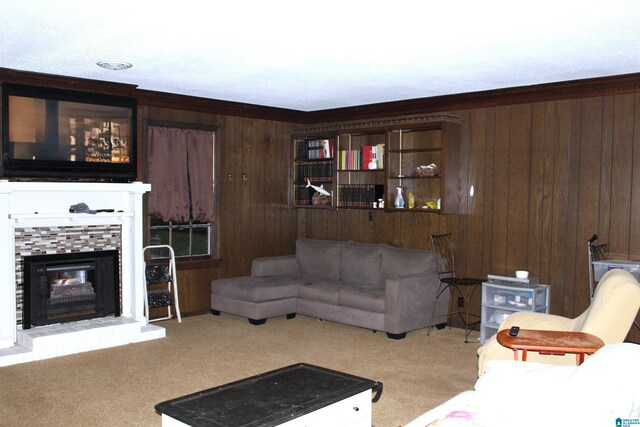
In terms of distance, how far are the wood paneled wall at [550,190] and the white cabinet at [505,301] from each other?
28 cm

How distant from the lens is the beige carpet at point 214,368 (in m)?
4.03

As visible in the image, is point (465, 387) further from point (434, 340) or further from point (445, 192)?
point (445, 192)

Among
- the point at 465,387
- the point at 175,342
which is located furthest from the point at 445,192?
the point at 175,342

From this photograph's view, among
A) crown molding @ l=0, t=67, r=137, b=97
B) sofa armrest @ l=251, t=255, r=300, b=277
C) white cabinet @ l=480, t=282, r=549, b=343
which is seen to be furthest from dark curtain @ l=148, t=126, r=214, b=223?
→ white cabinet @ l=480, t=282, r=549, b=343

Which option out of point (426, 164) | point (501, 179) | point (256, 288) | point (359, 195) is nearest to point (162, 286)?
point (256, 288)

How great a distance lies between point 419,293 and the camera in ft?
20.1

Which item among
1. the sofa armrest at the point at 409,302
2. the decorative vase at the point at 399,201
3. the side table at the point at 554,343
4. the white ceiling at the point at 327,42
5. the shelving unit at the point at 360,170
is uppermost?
the white ceiling at the point at 327,42

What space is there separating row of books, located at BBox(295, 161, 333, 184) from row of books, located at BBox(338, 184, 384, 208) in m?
0.29

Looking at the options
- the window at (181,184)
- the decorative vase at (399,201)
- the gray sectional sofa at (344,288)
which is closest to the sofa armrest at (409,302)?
the gray sectional sofa at (344,288)

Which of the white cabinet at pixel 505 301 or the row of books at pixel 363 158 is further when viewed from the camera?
the row of books at pixel 363 158

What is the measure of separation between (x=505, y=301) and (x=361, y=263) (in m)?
1.72

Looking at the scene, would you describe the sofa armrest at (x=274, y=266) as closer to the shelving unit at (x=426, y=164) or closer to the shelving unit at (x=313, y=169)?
the shelving unit at (x=313, y=169)

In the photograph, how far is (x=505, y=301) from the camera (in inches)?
228

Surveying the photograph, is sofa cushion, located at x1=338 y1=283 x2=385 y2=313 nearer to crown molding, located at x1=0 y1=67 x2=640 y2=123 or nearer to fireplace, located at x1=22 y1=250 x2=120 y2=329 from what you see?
crown molding, located at x1=0 y1=67 x2=640 y2=123
